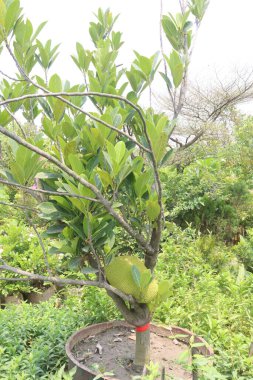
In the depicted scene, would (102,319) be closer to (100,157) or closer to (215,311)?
(215,311)

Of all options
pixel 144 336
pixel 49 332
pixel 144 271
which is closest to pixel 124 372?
pixel 144 336

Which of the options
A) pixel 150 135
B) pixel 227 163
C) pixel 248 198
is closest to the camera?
pixel 150 135

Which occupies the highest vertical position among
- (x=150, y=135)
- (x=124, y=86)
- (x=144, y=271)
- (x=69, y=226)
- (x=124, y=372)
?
(x=124, y=86)

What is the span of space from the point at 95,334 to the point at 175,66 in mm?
1004

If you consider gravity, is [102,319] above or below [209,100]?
below

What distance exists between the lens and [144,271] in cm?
126

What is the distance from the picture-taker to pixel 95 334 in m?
1.67

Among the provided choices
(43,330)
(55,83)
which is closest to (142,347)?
(43,330)

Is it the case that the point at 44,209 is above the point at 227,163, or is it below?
below

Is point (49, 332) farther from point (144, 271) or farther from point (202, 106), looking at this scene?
point (202, 106)

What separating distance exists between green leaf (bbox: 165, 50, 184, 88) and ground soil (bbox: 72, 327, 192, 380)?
2.80 feet

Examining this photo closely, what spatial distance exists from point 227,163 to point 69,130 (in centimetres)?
384

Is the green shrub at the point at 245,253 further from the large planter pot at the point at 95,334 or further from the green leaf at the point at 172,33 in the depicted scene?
the green leaf at the point at 172,33

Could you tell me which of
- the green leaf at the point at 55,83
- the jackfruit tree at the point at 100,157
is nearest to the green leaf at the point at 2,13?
the jackfruit tree at the point at 100,157
